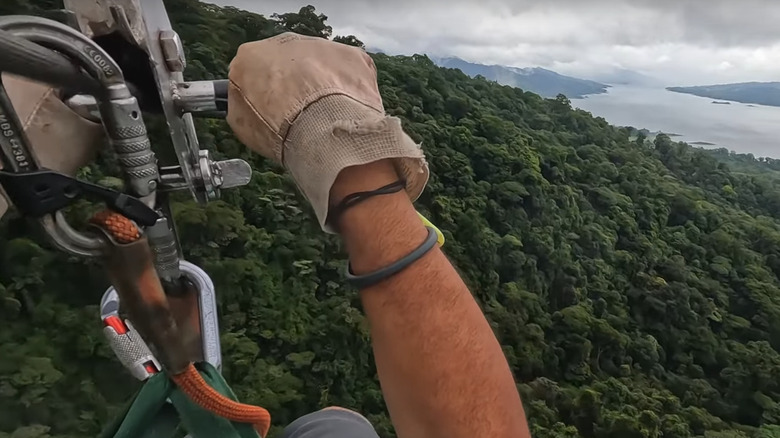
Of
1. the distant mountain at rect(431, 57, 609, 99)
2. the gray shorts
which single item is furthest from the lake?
the gray shorts

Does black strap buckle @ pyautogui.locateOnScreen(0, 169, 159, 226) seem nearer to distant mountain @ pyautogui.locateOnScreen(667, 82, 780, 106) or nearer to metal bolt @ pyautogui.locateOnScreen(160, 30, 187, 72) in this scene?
metal bolt @ pyautogui.locateOnScreen(160, 30, 187, 72)

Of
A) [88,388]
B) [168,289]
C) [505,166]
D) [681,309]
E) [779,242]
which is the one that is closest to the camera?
[168,289]

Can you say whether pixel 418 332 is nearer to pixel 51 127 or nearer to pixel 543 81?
pixel 51 127

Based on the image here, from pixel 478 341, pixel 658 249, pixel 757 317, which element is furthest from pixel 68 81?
pixel 757 317

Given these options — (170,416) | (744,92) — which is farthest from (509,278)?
(744,92)

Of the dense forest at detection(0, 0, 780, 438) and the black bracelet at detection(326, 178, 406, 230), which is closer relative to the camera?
the black bracelet at detection(326, 178, 406, 230)

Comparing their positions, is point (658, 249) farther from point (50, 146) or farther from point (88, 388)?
point (50, 146)

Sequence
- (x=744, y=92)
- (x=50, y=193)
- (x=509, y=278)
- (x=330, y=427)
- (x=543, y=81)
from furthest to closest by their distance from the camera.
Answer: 1. (x=744, y=92)
2. (x=543, y=81)
3. (x=509, y=278)
4. (x=330, y=427)
5. (x=50, y=193)
